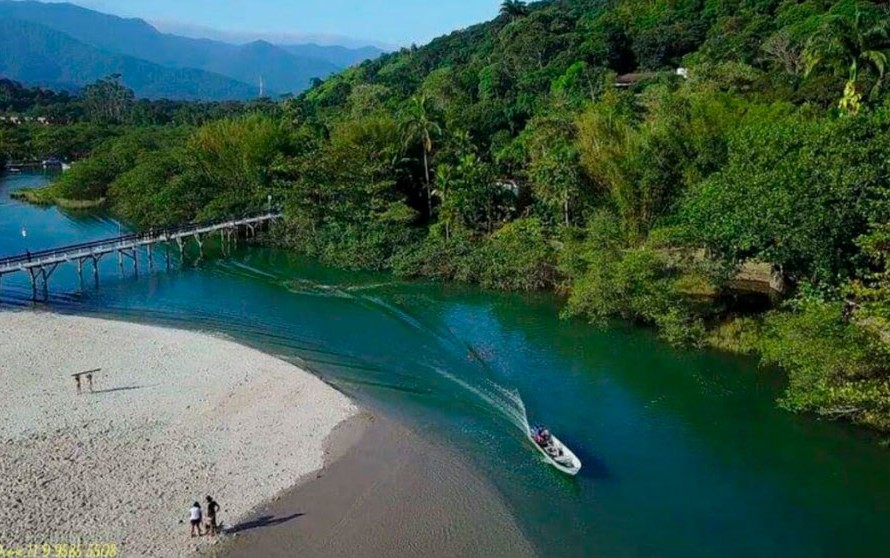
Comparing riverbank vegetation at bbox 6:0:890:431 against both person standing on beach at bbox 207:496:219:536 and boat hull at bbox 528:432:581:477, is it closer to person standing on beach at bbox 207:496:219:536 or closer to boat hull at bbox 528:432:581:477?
boat hull at bbox 528:432:581:477

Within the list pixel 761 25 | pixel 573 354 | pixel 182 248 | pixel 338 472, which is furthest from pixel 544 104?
pixel 338 472

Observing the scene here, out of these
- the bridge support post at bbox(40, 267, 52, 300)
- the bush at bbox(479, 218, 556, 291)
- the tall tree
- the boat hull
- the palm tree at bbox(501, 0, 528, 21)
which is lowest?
the bridge support post at bbox(40, 267, 52, 300)

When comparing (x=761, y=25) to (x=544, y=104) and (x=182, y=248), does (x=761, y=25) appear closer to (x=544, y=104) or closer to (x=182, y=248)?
(x=544, y=104)

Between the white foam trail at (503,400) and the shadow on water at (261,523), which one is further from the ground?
the white foam trail at (503,400)

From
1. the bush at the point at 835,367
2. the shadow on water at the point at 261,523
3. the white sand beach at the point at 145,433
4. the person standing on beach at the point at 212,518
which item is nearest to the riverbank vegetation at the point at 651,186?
the bush at the point at 835,367

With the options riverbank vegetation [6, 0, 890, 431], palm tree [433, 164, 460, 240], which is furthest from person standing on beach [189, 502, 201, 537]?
palm tree [433, 164, 460, 240]

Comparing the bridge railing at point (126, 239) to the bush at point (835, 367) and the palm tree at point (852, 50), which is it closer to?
the bush at point (835, 367)

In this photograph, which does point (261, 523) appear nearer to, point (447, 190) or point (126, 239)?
point (447, 190)
